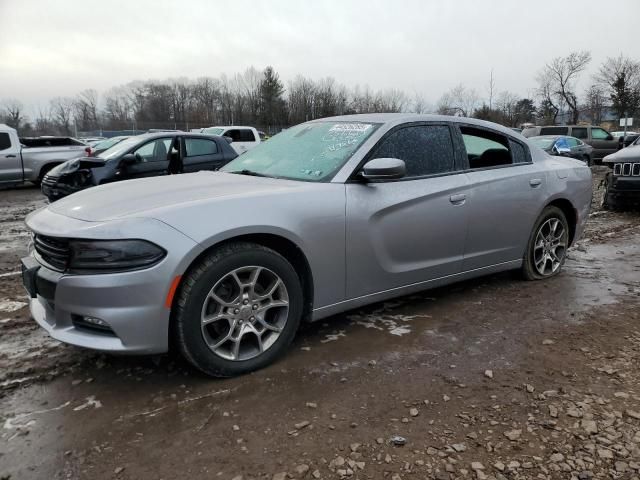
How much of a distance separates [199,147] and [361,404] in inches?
304

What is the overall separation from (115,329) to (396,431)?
4.80 feet

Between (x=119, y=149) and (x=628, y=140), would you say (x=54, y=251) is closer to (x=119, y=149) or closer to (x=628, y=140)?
(x=119, y=149)

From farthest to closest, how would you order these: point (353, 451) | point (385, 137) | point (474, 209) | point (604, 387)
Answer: point (474, 209) < point (385, 137) < point (604, 387) < point (353, 451)

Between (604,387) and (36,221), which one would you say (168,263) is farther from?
(604,387)

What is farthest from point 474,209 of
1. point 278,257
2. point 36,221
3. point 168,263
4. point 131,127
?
point 131,127

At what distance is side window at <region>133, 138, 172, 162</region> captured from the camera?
8.98m

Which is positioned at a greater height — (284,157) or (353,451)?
(284,157)

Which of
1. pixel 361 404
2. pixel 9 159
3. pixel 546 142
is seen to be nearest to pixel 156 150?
pixel 9 159

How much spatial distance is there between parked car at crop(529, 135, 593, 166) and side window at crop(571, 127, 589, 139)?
2679 mm

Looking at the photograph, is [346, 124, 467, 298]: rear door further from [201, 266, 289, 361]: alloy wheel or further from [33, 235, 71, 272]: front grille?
[33, 235, 71, 272]: front grille

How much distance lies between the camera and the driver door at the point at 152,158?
8.66 m

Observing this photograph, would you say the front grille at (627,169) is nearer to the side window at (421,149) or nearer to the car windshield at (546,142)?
the side window at (421,149)

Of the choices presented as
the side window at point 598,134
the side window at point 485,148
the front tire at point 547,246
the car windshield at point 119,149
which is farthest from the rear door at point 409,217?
the side window at point 598,134

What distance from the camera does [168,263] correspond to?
99.9 inches
